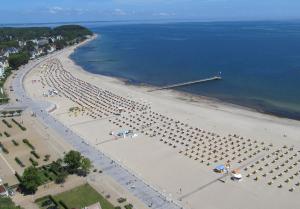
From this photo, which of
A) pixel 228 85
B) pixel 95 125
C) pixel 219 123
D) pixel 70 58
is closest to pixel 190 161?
pixel 219 123

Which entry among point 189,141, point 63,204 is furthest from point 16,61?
point 63,204

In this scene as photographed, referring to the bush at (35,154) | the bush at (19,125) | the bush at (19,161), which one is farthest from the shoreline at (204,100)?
the bush at (19,161)

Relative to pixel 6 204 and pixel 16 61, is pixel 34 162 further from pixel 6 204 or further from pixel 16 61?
pixel 16 61

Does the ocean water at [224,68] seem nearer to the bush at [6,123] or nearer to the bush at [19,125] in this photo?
the bush at [19,125]

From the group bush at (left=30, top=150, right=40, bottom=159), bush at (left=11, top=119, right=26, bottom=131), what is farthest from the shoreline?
bush at (left=30, top=150, right=40, bottom=159)

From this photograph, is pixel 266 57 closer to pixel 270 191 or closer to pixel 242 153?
pixel 242 153

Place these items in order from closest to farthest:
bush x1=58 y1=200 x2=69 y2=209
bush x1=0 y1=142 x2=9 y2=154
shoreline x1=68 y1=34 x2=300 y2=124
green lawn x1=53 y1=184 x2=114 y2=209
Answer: bush x1=58 y1=200 x2=69 y2=209 → green lawn x1=53 y1=184 x2=114 y2=209 → bush x1=0 y1=142 x2=9 y2=154 → shoreline x1=68 y1=34 x2=300 y2=124

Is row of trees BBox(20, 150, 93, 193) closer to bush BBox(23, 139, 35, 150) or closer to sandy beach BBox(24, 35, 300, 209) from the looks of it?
sandy beach BBox(24, 35, 300, 209)

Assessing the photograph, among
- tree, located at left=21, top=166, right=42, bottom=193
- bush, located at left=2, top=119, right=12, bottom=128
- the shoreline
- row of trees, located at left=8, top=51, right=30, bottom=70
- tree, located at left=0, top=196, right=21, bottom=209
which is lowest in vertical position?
the shoreline
